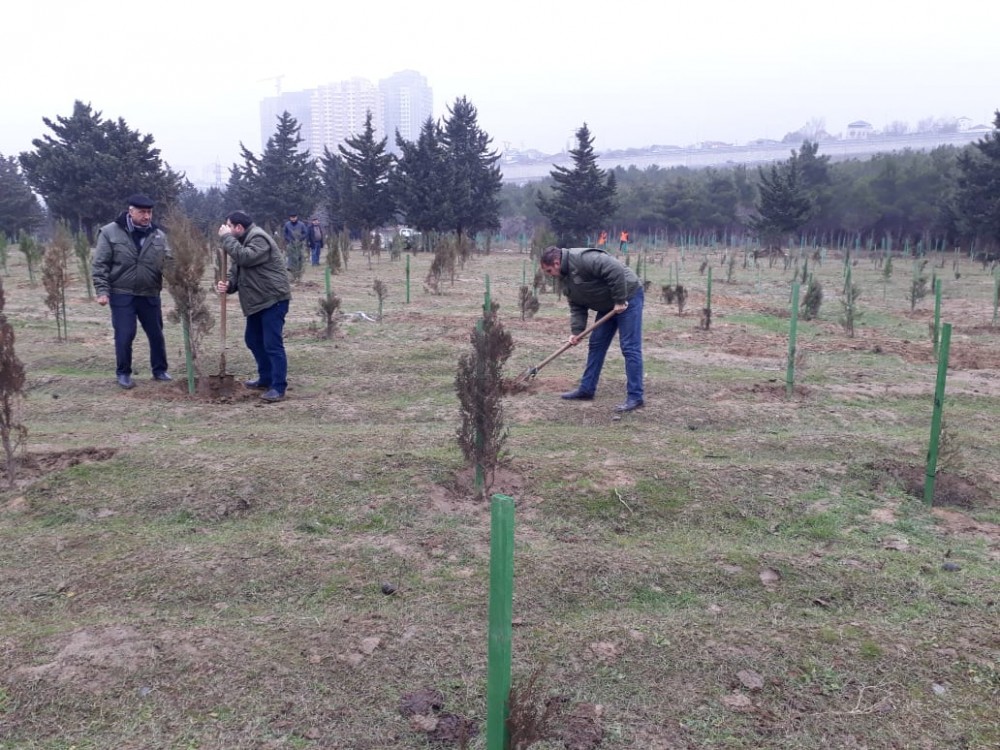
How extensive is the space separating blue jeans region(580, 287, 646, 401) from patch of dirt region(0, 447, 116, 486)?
11.4 ft

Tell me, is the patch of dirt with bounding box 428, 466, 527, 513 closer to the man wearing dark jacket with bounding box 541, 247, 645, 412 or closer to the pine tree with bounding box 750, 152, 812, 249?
the man wearing dark jacket with bounding box 541, 247, 645, 412

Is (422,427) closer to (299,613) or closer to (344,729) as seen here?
(299,613)

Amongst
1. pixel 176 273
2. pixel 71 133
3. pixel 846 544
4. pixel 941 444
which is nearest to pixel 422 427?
pixel 176 273

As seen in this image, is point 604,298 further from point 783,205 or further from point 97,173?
point 783,205

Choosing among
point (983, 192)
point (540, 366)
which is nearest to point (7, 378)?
point (540, 366)

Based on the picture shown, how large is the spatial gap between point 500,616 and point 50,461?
12.6 feet

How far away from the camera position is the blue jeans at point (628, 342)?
568 cm

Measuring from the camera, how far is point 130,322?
6.18 meters

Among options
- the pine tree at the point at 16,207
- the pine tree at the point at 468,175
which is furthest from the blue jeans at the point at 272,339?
the pine tree at the point at 16,207

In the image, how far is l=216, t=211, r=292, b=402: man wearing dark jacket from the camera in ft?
18.9

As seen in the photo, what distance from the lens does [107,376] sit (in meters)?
6.75

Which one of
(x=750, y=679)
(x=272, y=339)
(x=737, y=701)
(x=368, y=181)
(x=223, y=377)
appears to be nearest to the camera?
(x=737, y=701)

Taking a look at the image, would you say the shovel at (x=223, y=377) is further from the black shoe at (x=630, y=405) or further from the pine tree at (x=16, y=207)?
the pine tree at (x=16, y=207)

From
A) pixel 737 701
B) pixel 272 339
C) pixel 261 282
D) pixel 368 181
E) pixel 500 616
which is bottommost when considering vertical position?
pixel 737 701
